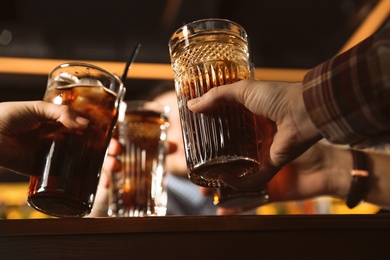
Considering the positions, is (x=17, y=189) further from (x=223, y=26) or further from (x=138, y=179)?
(x=223, y=26)

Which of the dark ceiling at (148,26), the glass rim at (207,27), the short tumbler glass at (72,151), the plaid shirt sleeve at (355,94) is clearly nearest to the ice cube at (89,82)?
the short tumbler glass at (72,151)

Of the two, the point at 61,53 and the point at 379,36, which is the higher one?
the point at 61,53

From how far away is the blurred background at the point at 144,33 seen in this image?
3.02 m

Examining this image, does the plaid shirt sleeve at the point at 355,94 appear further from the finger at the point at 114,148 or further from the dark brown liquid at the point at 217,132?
the finger at the point at 114,148

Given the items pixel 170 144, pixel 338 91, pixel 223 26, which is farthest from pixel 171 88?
pixel 338 91

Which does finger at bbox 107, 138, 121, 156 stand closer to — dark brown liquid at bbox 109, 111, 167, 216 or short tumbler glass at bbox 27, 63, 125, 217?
dark brown liquid at bbox 109, 111, 167, 216

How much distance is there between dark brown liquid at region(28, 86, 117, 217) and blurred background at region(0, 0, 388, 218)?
2.12 metres

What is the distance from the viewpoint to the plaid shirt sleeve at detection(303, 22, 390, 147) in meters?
0.72

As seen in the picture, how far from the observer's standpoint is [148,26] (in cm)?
328

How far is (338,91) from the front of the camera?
0.76 meters

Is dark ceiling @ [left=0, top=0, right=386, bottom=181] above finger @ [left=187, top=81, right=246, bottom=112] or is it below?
above

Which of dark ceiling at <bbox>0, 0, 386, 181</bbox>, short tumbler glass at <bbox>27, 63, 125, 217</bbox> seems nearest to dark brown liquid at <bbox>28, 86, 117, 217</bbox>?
short tumbler glass at <bbox>27, 63, 125, 217</bbox>

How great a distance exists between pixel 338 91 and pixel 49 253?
51cm

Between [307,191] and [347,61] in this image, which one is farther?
[307,191]
